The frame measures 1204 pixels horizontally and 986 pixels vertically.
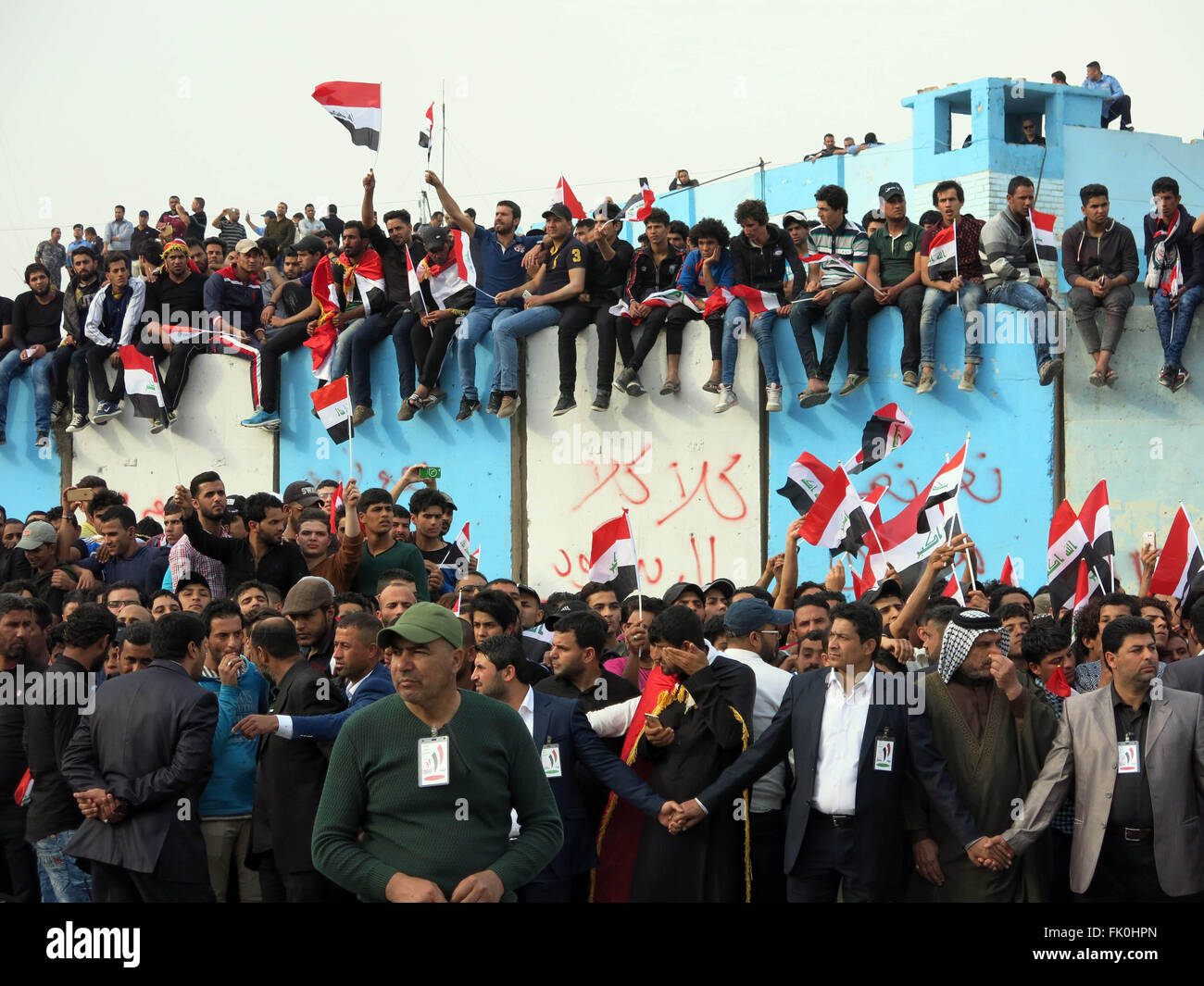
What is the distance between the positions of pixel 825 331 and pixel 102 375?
967 centimetres

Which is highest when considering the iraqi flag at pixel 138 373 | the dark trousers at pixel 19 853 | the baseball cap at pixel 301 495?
the iraqi flag at pixel 138 373

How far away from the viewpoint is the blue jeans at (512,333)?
15.9m

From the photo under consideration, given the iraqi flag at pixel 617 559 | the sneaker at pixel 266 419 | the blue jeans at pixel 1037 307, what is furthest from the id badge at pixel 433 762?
the sneaker at pixel 266 419

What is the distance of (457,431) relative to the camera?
55.6ft

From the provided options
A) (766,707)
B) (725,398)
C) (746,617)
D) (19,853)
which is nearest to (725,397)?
(725,398)

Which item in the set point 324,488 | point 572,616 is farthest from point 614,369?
point 572,616

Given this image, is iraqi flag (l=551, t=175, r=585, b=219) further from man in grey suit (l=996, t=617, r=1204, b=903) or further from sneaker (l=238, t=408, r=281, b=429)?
man in grey suit (l=996, t=617, r=1204, b=903)

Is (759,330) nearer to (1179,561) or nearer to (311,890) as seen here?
(1179,561)

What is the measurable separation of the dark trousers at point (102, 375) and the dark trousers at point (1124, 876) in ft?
49.4

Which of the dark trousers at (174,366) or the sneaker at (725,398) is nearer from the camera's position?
the sneaker at (725,398)

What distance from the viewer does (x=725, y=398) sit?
14859 millimetres


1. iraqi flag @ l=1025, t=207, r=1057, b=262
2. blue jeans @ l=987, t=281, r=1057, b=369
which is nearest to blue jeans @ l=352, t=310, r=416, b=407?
blue jeans @ l=987, t=281, r=1057, b=369

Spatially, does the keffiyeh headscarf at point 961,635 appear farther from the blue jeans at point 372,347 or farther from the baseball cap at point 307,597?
the blue jeans at point 372,347

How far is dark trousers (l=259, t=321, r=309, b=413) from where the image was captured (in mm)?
18078
